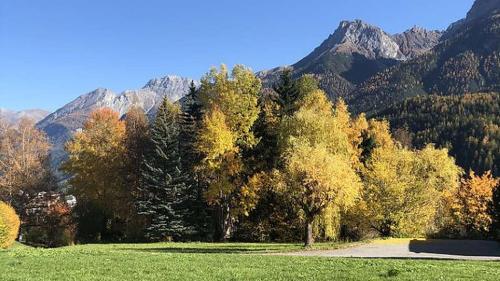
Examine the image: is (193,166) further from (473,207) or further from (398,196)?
(473,207)

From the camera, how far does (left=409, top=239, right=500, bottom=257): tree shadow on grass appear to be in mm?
35625

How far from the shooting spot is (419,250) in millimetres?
37000

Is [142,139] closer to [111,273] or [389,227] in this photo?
[389,227]

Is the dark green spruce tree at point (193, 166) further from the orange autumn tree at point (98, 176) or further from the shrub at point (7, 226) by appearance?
the shrub at point (7, 226)

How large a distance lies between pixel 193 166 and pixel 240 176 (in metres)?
7.05

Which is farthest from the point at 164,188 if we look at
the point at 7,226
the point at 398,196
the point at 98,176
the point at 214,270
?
the point at 214,270

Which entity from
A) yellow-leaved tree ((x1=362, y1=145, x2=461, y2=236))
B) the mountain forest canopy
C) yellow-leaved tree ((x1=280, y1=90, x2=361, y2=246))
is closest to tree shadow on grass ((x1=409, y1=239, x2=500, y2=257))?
the mountain forest canopy

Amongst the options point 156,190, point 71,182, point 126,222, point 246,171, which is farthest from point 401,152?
point 71,182

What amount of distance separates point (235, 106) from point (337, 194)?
60.8 ft

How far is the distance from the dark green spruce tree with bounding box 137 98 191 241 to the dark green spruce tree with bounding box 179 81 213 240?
38.3 inches

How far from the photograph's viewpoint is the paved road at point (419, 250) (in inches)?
1307

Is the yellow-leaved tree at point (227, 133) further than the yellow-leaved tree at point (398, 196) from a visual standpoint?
No

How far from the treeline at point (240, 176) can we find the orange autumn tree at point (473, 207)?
15 centimetres

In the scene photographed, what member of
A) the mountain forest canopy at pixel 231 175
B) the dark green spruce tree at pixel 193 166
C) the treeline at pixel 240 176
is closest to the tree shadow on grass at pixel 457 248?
the mountain forest canopy at pixel 231 175
